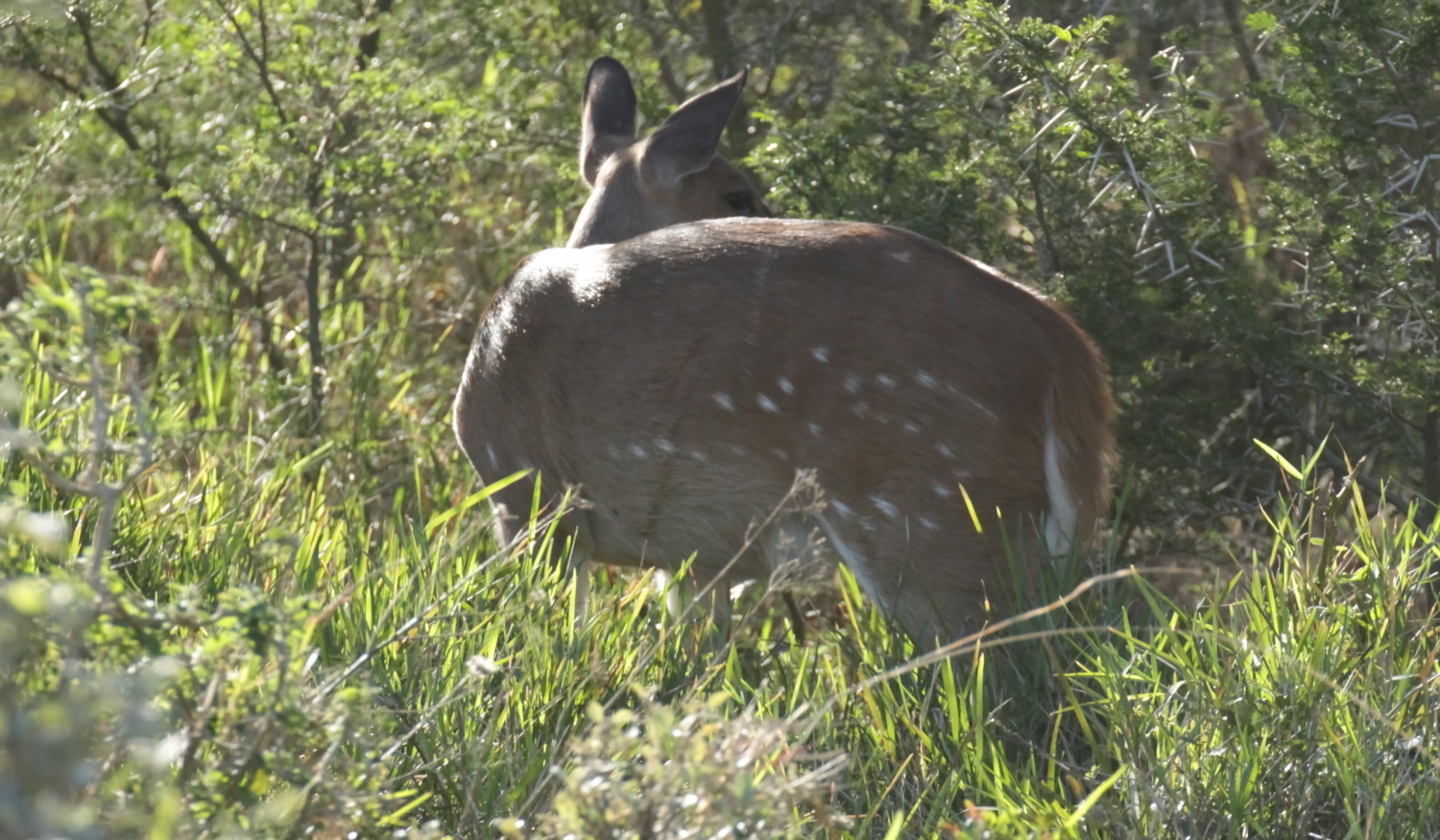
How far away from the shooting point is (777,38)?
20.0ft

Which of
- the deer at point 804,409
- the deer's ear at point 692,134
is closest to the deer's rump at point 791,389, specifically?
the deer at point 804,409

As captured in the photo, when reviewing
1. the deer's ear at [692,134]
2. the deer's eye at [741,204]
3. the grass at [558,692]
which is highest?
the deer's ear at [692,134]

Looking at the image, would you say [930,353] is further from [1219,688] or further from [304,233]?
[304,233]

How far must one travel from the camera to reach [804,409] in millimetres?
3850

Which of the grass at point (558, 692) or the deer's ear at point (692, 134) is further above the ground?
the deer's ear at point (692, 134)

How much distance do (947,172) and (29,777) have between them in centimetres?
365

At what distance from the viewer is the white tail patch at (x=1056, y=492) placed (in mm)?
3807

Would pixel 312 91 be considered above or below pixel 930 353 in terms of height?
above

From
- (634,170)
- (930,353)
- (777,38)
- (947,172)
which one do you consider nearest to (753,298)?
(930,353)

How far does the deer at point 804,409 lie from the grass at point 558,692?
0.23 m

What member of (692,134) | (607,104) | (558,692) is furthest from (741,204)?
(558,692)

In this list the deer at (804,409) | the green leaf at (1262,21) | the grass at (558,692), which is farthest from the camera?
the green leaf at (1262,21)

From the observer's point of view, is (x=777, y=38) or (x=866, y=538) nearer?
(x=866, y=538)

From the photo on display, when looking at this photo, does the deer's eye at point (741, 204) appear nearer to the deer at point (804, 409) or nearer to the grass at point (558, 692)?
the deer at point (804, 409)
